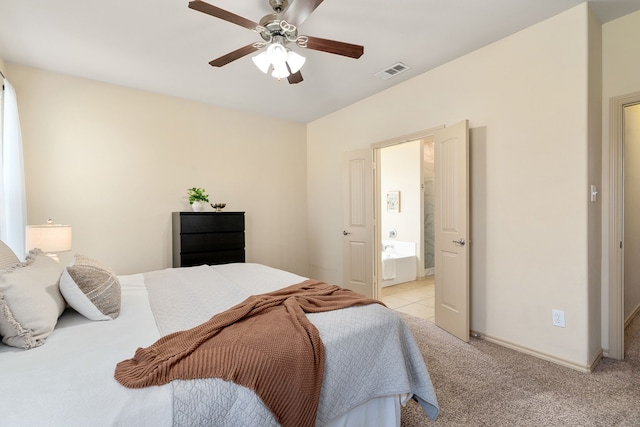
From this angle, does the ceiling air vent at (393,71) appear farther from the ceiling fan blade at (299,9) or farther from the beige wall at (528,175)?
the ceiling fan blade at (299,9)

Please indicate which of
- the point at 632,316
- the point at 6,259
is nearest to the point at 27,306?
the point at 6,259

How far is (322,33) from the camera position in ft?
8.14

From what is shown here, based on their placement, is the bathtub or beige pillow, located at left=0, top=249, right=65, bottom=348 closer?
beige pillow, located at left=0, top=249, right=65, bottom=348

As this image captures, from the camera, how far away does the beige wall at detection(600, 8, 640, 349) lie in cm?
229

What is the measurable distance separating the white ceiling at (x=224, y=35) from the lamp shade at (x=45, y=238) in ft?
5.18

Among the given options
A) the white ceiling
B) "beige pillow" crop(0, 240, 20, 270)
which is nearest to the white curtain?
the white ceiling

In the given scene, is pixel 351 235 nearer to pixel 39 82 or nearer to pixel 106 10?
pixel 106 10

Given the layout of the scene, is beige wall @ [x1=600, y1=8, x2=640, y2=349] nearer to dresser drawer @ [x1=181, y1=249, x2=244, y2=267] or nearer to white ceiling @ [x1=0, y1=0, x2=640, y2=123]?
white ceiling @ [x1=0, y1=0, x2=640, y2=123]

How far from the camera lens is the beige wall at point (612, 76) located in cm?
229

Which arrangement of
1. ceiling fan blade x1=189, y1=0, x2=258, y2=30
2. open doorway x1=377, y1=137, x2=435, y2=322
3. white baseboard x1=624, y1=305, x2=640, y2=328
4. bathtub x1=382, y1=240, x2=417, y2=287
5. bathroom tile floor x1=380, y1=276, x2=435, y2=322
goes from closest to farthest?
ceiling fan blade x1=189, y1=0, x2=258, y2=30, white baseboard x1=624, y1=305, x2=640, y2=328, bathroom tile floor x1=380, y1=276, x2=435, y2=322, bathtub x1=382, y1=240, x2=417, y2=287, open doorway x1=377, y1=137, x2=435, y2=322

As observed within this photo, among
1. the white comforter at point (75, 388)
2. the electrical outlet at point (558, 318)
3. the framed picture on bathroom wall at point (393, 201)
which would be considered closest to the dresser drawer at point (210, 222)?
the white comforter at point (75, 388)

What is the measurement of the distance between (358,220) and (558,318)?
90.1 inches

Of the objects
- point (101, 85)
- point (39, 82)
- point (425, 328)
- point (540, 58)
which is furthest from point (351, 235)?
point (39, 82)

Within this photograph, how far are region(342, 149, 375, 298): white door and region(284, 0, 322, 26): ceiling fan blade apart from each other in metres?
2.27
